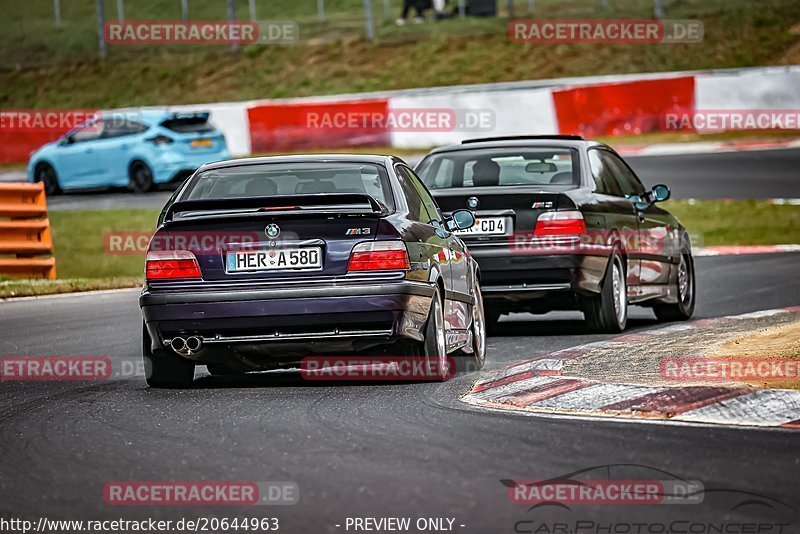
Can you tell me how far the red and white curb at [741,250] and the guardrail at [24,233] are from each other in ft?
26.2

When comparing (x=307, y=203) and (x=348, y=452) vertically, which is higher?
(x=307, y=203)

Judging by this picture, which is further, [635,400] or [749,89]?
[749,89]

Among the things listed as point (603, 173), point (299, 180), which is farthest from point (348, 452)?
point (603, 173)

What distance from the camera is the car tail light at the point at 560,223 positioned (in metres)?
11.8

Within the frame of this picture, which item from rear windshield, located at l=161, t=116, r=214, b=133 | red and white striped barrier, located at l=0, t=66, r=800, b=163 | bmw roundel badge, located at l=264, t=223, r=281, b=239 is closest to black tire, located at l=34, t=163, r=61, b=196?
rear windshield, located at l=161, t=116, r=214, b=133

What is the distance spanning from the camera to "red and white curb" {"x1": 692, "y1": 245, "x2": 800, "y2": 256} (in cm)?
2019

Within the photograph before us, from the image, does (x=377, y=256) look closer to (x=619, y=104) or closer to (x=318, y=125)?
(x=619, y=104)

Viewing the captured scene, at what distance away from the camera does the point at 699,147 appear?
3178 cm

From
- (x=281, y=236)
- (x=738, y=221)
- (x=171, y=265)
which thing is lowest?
(x=738, y=221)

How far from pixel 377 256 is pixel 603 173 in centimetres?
446

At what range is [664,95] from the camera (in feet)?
109

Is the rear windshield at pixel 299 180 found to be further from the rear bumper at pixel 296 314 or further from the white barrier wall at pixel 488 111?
the white barrier wall at pixel 488 111

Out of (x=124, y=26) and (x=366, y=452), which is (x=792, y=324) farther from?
(x=124, y=26)

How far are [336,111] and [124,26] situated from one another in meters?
22.7
